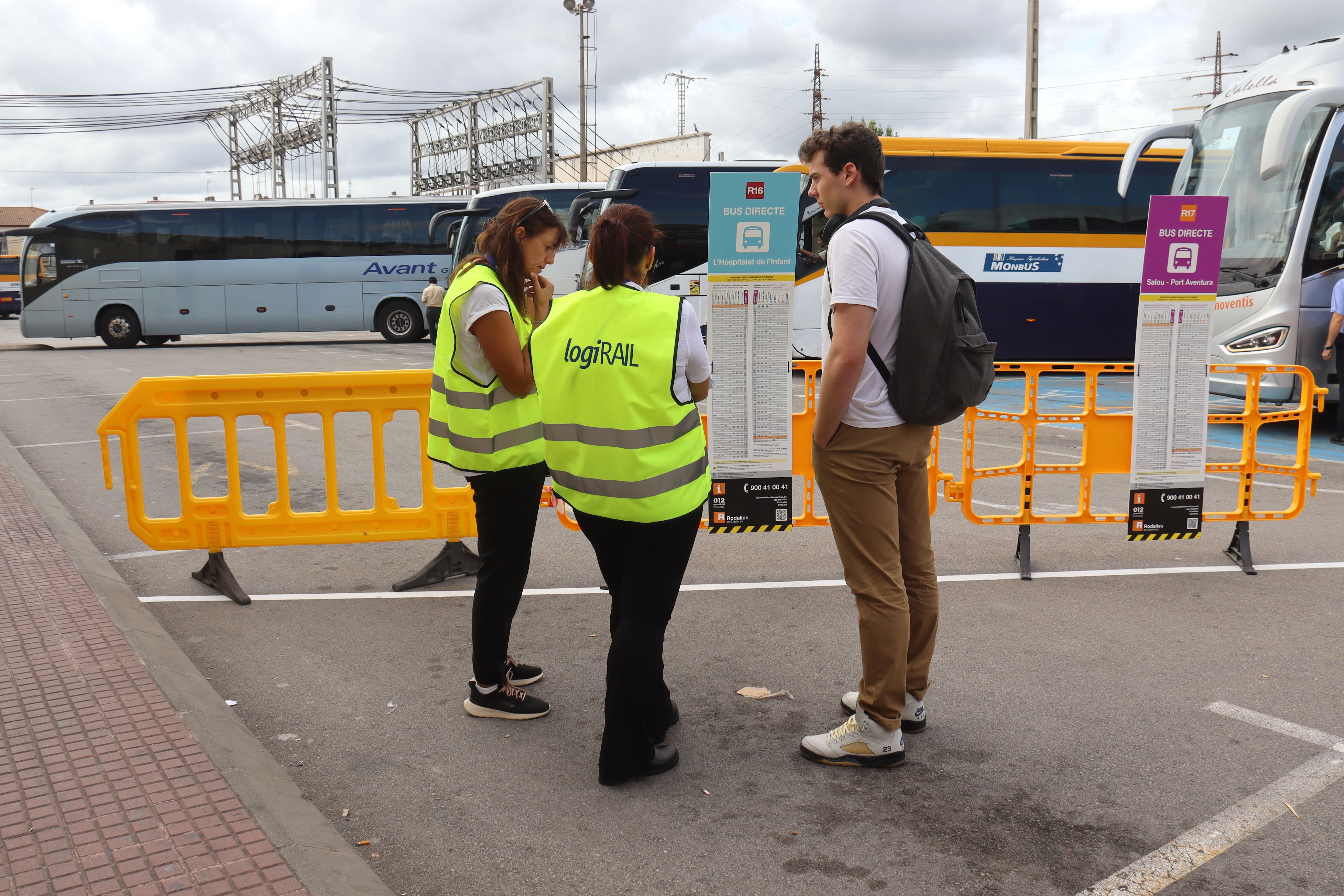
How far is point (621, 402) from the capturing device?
3.08 m

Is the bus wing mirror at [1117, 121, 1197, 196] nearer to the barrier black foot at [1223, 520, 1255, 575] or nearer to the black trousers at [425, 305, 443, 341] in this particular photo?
the barrier black foot at [1223, 520, 1255, 575]

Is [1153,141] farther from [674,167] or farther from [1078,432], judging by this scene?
[674,167]

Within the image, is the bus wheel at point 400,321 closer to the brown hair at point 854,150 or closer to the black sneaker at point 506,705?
the black sneaker at point 506,705

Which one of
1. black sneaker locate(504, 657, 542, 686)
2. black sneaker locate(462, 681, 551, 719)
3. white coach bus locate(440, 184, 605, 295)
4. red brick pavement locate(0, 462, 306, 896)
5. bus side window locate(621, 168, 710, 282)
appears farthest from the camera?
white coach bus locate(440, 184, 605, 295)

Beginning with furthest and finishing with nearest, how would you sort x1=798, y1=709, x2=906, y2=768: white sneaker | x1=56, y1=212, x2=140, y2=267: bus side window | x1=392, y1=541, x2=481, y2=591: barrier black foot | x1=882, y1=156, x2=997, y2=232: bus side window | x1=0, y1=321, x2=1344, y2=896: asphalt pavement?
1. x1=56, y1=212, x2=140, y2=267: bus side window
2. x1=882, y1=156, x2=997, y2=232: bus side window
3. x1=392, y1=541, x2=481, y2=591: barrier black foot
4. x1=798, y1=709, x2=906, y2=768: white sneaker
5. x1=0, y1=321, x2=1344, y2=896: asphalt pavement

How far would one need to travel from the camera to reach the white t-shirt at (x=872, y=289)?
311 centimetres

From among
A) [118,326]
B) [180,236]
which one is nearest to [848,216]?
[180,236]

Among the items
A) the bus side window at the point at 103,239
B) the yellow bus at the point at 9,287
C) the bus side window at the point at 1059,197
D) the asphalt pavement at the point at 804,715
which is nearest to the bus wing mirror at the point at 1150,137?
the bus side window at the point at 1059,197

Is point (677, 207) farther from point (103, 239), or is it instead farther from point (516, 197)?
point (103, 239)

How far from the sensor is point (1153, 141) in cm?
1207

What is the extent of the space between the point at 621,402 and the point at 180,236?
25.4 metres

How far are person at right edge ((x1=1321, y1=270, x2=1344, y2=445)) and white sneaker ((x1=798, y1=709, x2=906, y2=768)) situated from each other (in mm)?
8715

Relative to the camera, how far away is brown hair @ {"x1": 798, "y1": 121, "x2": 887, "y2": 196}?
3234 millimetres

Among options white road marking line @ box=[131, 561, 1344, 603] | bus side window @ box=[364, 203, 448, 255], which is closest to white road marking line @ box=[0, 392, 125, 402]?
bus side window @ box=[364, 203, 448, 255]
